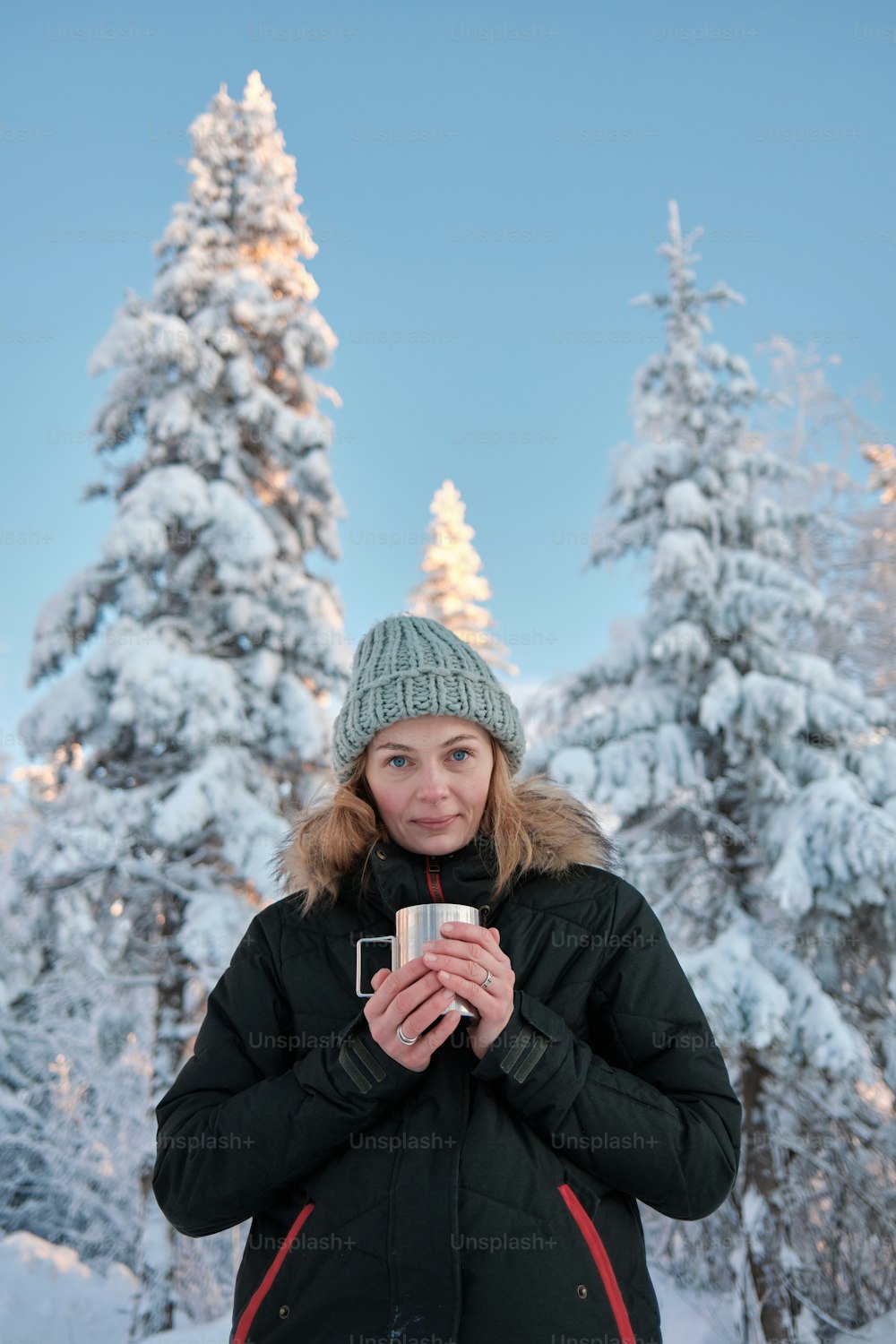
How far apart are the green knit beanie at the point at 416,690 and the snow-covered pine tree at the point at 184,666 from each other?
22.4 feet

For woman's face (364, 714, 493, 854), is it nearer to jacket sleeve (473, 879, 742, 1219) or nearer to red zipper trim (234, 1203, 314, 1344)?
jacket sleeve (473, 879, 742, 1219)

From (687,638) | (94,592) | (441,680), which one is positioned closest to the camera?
(441,680)

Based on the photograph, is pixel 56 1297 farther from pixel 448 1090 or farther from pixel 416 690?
pixel 416 690

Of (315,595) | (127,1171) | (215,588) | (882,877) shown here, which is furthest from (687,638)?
(127,1171)

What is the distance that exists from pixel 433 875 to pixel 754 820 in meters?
7.68

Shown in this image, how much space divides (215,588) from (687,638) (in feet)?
18.5

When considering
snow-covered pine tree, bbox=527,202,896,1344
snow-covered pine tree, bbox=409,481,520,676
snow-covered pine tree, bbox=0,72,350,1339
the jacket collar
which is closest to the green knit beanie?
the jacket collar

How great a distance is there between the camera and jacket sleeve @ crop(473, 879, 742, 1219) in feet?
5.93

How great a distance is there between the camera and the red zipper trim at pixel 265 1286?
1829mm

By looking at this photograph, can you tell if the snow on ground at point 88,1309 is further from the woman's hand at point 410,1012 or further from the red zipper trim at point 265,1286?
the woman's hand at point 410,1012

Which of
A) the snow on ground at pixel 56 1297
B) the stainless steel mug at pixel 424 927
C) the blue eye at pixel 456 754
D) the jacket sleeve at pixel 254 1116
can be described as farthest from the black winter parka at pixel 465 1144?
the snow on ground at pixel 56 1297

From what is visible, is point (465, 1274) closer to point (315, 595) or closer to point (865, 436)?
point (315, 595)

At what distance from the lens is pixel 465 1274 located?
1.75m

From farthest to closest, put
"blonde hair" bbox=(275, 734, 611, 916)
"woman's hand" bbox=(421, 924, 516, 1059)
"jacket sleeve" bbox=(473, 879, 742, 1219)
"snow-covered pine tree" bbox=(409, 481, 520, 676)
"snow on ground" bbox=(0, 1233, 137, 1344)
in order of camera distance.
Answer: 1. "snow-covered pine tree" bbox=(409, 481, 520, 676)
2. "snow on ground" bbox=(0, 1233, 137, 1344)
3. "blonde hair" bbox=(275, 734, 611, 916)
4. "jacket sleeve" bbox=(473, 879, 742, 1219)
5. "woman's hand" bbox=(421, 924, 516, 1059)
